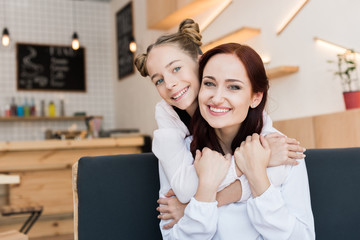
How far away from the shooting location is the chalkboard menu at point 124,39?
618cm

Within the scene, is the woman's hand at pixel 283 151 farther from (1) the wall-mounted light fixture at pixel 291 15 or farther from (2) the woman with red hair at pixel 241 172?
(1) the wall-mounted light fixture at pixel 291 15

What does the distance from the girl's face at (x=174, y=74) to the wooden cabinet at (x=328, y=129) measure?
151 centimetres

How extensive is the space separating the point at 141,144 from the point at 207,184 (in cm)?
372

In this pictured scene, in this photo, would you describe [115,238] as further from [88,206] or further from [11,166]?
[11,166]

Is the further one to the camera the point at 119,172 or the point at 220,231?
the point at 119,172

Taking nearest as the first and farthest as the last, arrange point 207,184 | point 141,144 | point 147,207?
point 207,184 → point 147,207 → point 141,144

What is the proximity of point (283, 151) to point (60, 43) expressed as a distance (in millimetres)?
5944

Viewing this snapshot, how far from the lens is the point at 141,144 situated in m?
4.87

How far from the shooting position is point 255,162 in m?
1.20

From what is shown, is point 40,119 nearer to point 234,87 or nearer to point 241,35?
point 241,35

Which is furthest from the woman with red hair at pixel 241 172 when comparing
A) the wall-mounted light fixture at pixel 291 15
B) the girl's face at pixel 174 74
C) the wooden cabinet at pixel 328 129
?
the wall-mounted light fixture at pixel 291 15

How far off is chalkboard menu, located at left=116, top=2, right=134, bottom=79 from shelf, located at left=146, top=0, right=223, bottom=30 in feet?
2.88

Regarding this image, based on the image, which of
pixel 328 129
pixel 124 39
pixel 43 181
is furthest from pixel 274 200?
pixel 124 39

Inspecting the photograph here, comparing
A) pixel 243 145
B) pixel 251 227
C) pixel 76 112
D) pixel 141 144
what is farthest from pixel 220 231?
pixel 76 112
